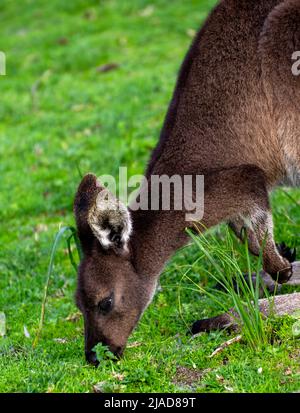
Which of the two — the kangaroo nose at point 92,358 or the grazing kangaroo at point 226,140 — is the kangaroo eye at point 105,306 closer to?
the grazing kangaroo at point 226,140

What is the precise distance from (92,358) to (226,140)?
188 centimetres

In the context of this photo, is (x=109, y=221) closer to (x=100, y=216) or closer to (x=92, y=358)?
(x=100, y=216)

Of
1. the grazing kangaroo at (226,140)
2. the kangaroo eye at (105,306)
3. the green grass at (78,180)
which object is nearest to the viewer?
the green grass at (78,180)

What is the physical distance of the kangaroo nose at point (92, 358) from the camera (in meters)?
5.50

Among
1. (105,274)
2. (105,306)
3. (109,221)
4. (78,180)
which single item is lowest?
(105,306)

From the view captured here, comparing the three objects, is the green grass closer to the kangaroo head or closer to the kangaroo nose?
the kangaroo nose

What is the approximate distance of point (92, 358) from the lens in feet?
18.2

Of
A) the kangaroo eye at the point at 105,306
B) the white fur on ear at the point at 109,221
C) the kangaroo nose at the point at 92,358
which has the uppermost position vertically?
the white fur on ear at the point at 109,221

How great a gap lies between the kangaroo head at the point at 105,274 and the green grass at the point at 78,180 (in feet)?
0.70

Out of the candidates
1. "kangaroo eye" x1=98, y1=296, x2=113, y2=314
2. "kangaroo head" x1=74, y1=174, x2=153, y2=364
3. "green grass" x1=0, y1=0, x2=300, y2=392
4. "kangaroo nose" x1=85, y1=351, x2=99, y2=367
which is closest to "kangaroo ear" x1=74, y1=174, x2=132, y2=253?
"kangaroo head" x1=74, y1=174, x2=153, y2=364

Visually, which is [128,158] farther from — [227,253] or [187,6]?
[187,6]

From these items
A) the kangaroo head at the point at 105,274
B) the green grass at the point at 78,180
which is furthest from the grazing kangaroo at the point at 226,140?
the green grass at the point at 78,180

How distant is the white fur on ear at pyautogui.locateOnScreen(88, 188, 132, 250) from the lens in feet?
17.9

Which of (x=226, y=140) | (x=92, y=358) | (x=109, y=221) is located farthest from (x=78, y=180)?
(x=92, y=358)
